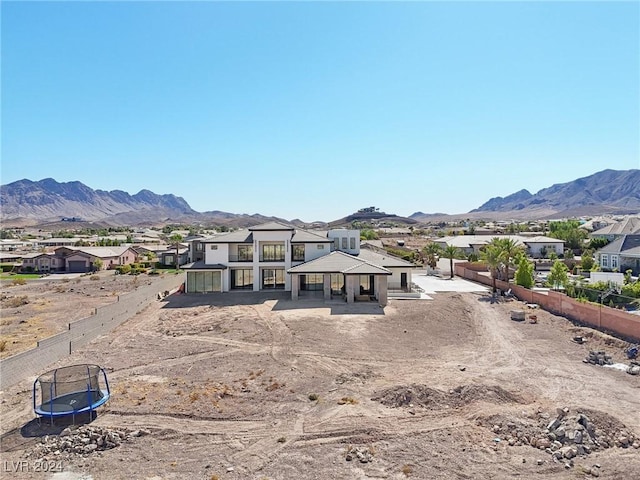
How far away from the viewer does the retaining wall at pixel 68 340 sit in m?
18.7

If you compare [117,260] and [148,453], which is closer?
[148,453]

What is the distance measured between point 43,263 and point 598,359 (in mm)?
77636

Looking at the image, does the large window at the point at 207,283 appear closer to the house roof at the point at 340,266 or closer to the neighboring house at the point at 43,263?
the house roof at the point at 340,266

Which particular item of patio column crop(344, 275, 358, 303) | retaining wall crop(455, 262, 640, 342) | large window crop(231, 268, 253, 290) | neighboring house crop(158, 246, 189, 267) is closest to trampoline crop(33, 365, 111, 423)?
patio column crop(344, 275, 358, 303)

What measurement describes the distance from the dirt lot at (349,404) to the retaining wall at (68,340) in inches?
28.2

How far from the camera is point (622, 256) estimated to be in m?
46.5

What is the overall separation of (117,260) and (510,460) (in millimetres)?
75253

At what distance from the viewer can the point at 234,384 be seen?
18.2 meters

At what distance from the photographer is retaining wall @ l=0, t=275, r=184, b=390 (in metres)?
18.7

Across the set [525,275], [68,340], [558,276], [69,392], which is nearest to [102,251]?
[68,340]

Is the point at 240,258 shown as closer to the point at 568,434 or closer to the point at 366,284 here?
the point at 366,284

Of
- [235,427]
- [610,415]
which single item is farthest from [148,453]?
[610,415]

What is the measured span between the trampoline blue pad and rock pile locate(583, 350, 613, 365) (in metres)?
22.3

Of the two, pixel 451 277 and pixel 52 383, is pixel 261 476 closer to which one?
pixel 52 383
